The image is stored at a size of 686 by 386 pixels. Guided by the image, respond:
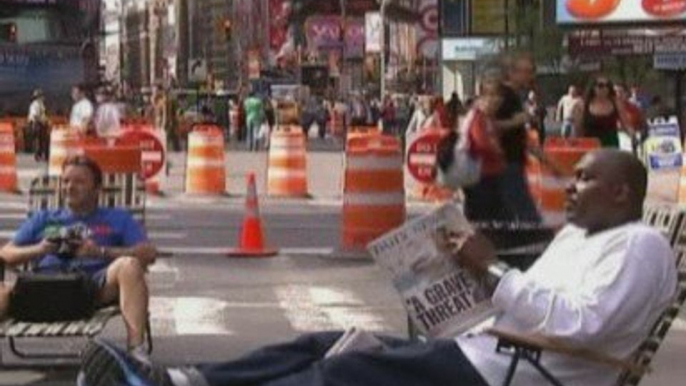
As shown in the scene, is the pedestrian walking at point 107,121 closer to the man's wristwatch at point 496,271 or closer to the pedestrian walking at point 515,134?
the pedestrian walking at point 515,134

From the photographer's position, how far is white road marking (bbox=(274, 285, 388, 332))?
37.7 ft

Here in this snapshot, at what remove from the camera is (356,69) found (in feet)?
327

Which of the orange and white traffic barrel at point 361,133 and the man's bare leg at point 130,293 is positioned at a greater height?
the man's bare leg at point 130,293

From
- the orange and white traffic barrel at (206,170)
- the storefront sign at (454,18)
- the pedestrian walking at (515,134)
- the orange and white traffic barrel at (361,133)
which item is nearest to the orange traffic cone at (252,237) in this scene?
the orange and white traffic barrel at (361,133)

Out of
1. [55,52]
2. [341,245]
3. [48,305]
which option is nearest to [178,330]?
[48,305]

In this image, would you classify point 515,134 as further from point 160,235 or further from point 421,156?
point 421,156

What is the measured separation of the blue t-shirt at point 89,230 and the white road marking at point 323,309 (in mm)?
2374

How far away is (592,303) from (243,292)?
799 cm

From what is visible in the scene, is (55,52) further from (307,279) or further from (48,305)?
(48,305)

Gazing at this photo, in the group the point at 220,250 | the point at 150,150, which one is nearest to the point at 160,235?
the point at 220,250

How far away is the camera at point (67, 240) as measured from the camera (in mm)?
8859

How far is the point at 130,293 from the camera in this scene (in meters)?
8.62

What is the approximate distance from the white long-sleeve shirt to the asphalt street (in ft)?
12.4

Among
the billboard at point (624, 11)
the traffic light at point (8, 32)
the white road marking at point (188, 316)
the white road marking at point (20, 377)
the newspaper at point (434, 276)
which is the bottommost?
the white road marking at point (188, 316)
